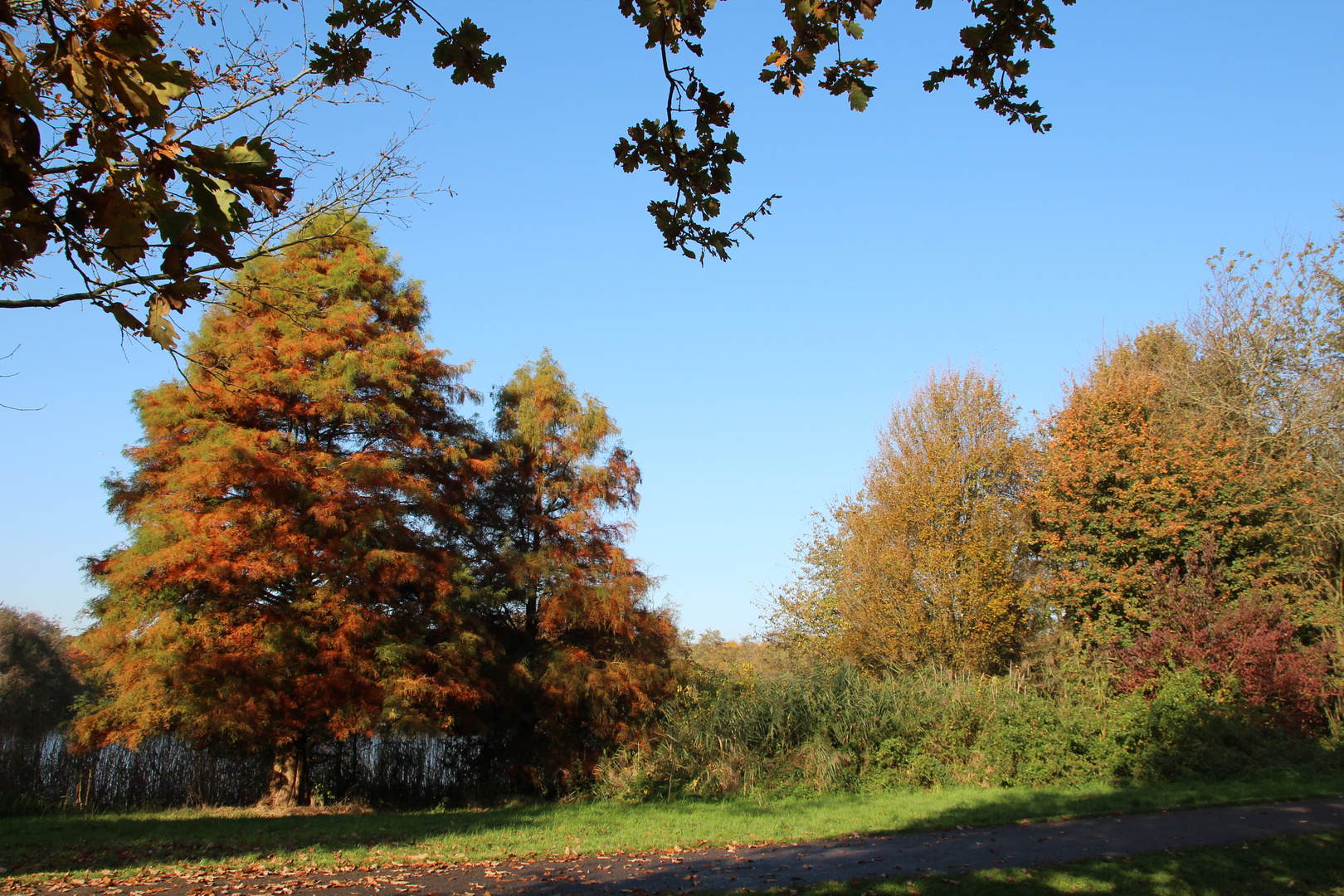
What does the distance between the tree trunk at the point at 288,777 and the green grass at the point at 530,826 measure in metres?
1.38

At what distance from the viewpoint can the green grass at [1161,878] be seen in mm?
5934

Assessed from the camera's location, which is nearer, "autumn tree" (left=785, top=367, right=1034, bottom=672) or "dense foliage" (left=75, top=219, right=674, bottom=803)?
"dense foliage" (left=75, top=219, right=674, bottom=803)

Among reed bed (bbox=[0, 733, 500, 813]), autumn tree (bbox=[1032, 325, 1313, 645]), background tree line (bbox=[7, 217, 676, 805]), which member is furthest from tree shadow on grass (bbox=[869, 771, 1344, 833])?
reed bed (bbox=[0, 733, 500, 813])

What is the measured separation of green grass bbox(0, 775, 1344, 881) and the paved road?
598 mm

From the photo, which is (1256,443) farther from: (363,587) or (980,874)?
(363,587)

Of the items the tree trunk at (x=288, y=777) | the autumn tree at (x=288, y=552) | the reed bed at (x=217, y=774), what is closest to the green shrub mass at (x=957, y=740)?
the reed bed at (x=217, y=774)

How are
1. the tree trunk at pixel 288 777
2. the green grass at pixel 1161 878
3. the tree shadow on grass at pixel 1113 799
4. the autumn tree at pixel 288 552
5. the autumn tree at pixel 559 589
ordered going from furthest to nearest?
the autumn tree at pixel 559 589, the tree trunk at pixel 288 777, the autumn tree at pixel 288 552, the tree shadow on grass at pixel 1113 799, the green grass at pixel 1161 878

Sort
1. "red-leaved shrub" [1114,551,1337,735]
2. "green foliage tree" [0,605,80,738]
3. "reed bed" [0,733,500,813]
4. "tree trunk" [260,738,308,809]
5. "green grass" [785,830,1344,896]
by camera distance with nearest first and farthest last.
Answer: "green grass" [785,830,1344,896] < "reed bed" [0,733,500,813] < "red-leaved shrub" [1114,551,1337,735] < "tree trunk" [260,738,308,809] < "green foliage tree" [0,605,80,738]

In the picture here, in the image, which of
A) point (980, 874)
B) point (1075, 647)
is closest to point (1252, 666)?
point (1075, 647)

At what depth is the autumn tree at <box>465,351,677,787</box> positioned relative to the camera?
16.2m

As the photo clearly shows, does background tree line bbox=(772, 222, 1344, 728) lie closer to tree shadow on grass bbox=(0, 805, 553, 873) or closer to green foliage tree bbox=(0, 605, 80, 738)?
tree shadow on grass bbox=(0, 805, 553, 873)

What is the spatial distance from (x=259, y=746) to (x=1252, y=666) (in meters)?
17.3

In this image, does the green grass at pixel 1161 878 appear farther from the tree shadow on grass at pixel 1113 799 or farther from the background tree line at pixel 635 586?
the background tree line at pixel 635 586

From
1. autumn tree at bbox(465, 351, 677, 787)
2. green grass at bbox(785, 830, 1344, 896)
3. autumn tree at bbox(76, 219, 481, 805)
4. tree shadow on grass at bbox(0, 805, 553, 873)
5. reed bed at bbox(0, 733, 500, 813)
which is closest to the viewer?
green grass at bbox(785, 830, 1344, 896)
